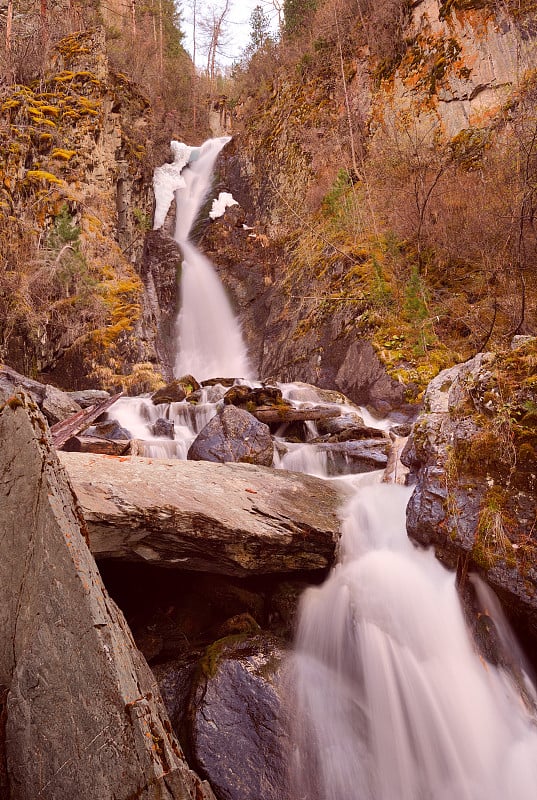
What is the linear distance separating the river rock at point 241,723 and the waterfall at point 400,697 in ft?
0.50

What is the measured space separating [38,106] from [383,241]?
39.3 ft

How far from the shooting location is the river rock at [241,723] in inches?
92.9

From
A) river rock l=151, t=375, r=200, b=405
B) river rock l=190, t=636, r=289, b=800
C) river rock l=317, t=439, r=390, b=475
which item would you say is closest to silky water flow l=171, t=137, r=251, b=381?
river rock l=151, t=375, r=200, b=405

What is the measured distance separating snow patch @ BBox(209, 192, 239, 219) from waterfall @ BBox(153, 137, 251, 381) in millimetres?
861

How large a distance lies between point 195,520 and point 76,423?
14.0ft

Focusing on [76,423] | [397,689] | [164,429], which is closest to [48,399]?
[76,423]

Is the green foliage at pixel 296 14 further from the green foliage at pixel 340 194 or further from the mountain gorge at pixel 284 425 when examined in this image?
the green foliage at pixel 340 194

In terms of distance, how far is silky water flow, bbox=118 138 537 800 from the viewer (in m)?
2.53

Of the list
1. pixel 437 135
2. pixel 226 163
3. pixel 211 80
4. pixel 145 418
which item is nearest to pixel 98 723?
pixel 145 418

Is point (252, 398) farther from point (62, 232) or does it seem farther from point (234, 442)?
point (62, 232)

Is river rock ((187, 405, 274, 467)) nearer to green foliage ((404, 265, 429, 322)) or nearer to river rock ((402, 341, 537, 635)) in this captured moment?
river rock ((402, 341, 537, 635))

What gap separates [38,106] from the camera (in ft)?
43.0

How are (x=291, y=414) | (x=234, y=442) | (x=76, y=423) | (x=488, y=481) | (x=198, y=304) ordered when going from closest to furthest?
1. (x=488, y=481)
2. (x=234, y=442)
3. (x=76, y=423)
4. (x=291, y=414)
5. (x=198, y=304)

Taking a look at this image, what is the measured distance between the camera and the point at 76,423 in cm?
659
